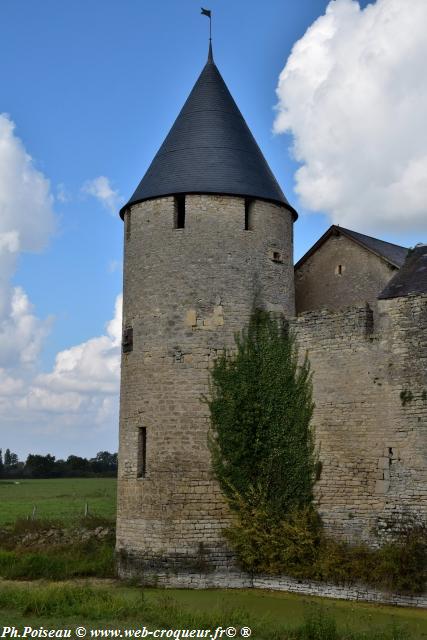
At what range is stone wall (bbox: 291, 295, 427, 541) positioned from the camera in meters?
14.5

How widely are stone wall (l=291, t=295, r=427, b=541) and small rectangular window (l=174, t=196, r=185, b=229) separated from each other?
387cm

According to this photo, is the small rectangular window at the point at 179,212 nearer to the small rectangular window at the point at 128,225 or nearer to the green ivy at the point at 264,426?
the small rectangular window at the point at 128,225

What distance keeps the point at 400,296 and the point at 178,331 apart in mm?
4883

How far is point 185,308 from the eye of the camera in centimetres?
1684

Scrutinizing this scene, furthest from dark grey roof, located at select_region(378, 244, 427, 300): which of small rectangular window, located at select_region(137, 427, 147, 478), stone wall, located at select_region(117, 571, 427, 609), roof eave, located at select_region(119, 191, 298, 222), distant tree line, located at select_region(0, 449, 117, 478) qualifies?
distant tree line, located at select_region(0, 449, 117, 478)

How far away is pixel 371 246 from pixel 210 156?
4990 millimetres

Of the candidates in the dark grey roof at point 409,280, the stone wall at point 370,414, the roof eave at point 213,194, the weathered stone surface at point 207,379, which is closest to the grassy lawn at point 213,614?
the weathered stone surface at point 207,379

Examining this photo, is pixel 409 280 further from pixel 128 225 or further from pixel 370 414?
pixel 128 225

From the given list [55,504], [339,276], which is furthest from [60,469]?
[339,276]

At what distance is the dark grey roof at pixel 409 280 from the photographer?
15227mm

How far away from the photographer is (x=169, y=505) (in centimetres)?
1609

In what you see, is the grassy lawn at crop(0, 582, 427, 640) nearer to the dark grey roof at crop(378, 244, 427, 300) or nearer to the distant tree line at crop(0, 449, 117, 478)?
the dark grey roof at crop(378, 244, 427, 300)

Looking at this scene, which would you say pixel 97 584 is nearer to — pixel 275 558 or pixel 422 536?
pixel 275 558

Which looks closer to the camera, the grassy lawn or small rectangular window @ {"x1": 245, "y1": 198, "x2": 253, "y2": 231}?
Result: the grassy lawn
